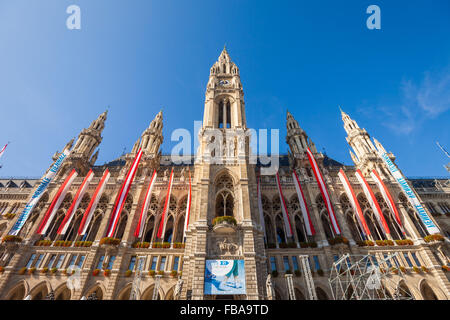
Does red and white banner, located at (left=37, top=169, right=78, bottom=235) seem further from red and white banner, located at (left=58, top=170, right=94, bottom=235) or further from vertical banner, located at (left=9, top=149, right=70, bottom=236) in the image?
vertical banner, located at (left=9, top=149, right=70, bottom=236)

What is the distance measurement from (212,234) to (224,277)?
480 centimetres

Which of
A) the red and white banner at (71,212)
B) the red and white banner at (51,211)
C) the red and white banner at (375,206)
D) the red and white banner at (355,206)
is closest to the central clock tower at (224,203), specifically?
the red and white banner at (355,206)

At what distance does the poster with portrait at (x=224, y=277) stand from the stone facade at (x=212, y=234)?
653 mm

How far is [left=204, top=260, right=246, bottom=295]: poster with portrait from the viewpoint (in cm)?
2007

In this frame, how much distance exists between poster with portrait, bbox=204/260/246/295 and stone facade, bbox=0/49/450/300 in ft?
2.14

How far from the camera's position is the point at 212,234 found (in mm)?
24328

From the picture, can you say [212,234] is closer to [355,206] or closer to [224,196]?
[224,196]

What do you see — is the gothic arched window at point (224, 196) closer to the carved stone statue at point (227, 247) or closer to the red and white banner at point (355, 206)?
the carved stone statue at point (227, 247)

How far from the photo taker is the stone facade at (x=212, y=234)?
78.3ft

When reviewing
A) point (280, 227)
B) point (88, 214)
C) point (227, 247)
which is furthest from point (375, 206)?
point (88, 214)
